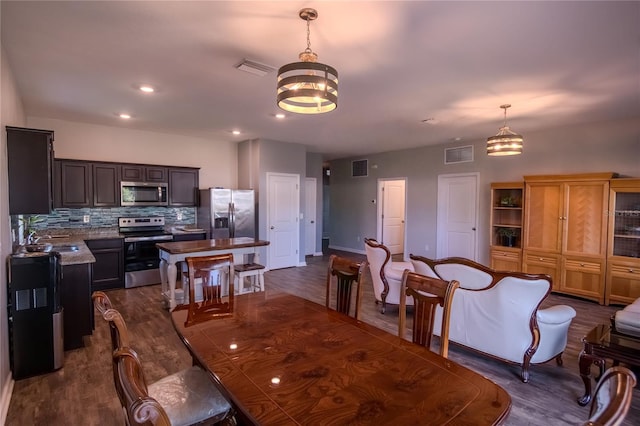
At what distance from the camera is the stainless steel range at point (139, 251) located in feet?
18.0

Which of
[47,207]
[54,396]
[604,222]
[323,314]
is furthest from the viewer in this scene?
[604,222]

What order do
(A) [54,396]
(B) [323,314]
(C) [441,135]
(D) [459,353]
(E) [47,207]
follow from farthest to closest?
1. (C) [441,135]
2. (D) [459,353]
3. (E) [47,207]
4. (A) [54,396]
5. (B) [323,314]

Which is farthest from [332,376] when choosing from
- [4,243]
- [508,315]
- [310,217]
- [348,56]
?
[310,217]

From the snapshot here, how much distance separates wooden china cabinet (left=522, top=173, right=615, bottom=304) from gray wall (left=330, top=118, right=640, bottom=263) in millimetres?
541

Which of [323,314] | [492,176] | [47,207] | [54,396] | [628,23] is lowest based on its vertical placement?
[54,396]

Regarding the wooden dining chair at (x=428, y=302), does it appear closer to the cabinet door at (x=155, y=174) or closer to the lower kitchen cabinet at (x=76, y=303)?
the lower kitchen cabinet at (x=76, y=303)

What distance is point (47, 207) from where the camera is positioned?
2.97 meters

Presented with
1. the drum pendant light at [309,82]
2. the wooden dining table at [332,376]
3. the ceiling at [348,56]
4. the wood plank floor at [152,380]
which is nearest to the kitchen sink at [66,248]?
the wood plank floor at [152,380]

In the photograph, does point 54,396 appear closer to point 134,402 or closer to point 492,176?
point 134,402

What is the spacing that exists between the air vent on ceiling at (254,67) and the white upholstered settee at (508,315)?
2.53 metres

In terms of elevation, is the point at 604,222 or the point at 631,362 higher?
the point at 604,222

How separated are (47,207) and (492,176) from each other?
23.0 feet

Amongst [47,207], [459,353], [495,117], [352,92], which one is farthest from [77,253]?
[495,117]

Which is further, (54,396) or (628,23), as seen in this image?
(54,396)
